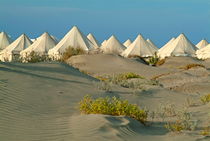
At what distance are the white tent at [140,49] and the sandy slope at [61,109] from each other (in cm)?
2788

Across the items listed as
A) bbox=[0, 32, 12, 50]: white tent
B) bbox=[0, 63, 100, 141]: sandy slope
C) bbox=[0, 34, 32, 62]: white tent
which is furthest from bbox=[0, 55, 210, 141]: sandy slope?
bbox=[0, 32, 12, 50]: white tent

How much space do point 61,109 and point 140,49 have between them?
33616 millimetres

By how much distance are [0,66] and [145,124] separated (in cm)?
510

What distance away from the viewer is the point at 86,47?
3672cm

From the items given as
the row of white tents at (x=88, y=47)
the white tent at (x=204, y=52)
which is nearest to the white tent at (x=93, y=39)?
the row of white tents at (x=88, y=47)

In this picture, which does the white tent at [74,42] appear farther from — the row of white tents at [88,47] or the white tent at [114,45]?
the white tent at [114,45]

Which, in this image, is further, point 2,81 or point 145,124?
point 2,81

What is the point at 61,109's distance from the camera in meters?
8.95

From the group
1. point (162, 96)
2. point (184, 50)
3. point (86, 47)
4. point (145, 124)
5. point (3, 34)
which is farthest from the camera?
point (3, 34)

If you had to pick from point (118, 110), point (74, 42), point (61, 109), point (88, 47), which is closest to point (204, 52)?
point (88, 47)

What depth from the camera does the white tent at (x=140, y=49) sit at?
41.8m

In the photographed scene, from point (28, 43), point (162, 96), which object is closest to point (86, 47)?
point (28, 43)

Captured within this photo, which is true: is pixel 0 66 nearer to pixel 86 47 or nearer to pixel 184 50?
pixel 86 47

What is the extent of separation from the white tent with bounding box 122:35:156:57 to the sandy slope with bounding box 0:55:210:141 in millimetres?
27880
